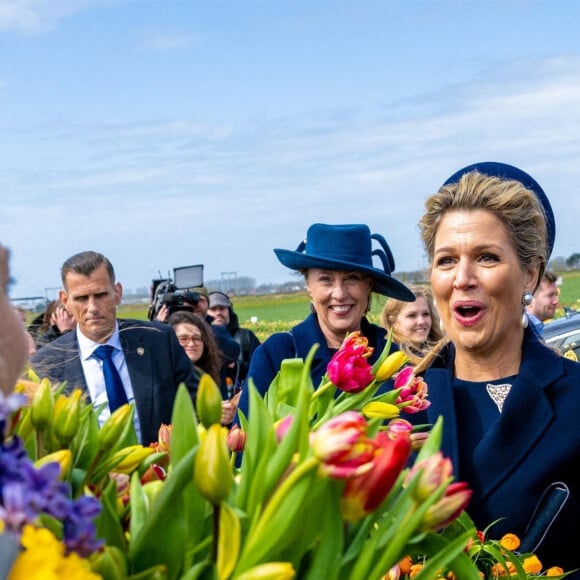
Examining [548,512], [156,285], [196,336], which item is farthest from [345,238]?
[156,285]

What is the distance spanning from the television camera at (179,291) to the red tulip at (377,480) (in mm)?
7780

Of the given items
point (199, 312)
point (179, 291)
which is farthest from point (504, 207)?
point (199, 312)

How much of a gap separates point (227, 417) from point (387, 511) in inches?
192

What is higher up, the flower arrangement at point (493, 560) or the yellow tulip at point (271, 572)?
the yellow tulip at point (271, 572)

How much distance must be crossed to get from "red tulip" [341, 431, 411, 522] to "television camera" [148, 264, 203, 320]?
7.78 meters

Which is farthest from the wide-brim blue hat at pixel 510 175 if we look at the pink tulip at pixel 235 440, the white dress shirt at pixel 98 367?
the white dress shirt at pixel 98 367

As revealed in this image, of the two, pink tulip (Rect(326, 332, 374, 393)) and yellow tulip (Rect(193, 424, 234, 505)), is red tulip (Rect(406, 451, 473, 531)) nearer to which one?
yellow tulip (Rect(193, 424, 234, 505))

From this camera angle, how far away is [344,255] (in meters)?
4.73

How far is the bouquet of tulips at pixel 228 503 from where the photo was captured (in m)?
0.87

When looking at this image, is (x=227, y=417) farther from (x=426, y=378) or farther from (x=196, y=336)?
(x=426, y=378)

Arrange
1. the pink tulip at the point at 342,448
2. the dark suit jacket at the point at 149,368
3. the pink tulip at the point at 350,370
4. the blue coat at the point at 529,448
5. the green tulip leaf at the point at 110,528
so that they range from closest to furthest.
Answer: the pink tulip at the point at 342,448, the green tulip leaf at the point at 110,528, the pink tulip at the point at 350,370, the blue coat at the point at 529,448, the dark suit jacket at the point at 149,368

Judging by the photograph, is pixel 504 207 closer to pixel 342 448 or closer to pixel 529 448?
pixel 529 448

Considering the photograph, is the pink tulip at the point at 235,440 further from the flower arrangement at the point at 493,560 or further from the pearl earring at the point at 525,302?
the pearl earring at the point at 525,302

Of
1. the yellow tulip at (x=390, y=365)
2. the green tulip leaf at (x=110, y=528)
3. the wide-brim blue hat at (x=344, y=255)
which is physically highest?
the wide-brim blue hat at (x=344, y=255)
